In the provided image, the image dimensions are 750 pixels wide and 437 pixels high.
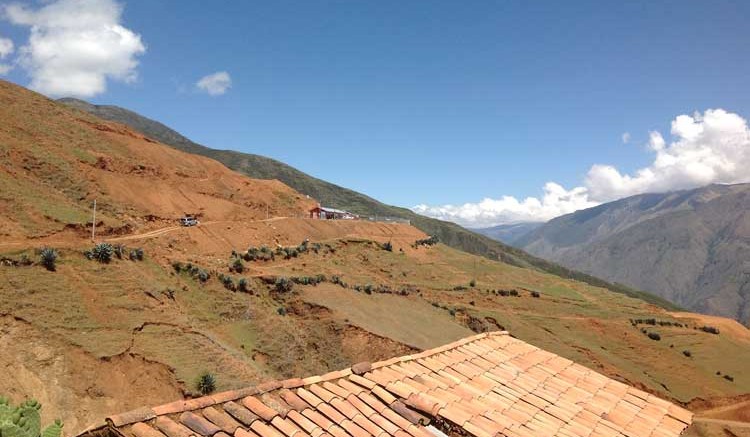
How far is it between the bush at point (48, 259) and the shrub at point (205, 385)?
846 cm

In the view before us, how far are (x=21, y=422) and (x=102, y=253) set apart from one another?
1988cm

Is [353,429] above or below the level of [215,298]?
above

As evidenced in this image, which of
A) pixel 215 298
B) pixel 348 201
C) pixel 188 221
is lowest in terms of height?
pixel 215 298

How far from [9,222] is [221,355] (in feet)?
49.1

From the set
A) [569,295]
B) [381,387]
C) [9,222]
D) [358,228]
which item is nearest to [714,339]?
[569,295]

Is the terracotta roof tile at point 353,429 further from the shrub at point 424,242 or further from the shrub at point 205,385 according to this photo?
the shrub at point 424,242

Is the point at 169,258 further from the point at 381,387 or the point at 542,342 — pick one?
the point at 542,342

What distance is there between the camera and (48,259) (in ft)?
67.5

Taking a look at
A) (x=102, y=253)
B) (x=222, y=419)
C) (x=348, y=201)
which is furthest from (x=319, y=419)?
(x=348, y=201)

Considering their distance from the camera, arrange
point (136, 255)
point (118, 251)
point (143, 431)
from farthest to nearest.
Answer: point (136, 255) < point (118, 251) < point (143, 431)

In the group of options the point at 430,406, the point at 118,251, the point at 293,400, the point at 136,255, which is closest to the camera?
the point at 293,400

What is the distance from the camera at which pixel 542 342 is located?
37781mm

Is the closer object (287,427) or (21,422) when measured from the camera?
(21,422)

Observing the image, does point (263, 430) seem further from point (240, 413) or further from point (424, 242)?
point (424, 242)
